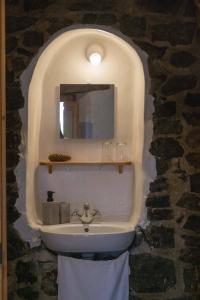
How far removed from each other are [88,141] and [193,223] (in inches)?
40.2

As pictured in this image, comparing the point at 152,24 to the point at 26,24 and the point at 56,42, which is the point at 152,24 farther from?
the point at 26,24

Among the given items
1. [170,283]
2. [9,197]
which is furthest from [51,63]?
[170,283]

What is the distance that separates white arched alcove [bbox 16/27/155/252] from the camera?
3277mm

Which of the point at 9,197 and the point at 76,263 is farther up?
the point at 9,197

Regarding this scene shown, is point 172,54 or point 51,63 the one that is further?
point 51,63

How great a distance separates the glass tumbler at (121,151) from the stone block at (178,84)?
1.79ft

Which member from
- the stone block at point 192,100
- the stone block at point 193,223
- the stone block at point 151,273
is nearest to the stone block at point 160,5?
the stone block at point 192,100

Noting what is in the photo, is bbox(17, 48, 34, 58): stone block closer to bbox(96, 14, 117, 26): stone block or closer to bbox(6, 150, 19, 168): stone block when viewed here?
bbox(96, 14, 117, 26): stone block

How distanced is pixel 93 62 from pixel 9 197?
122 cm

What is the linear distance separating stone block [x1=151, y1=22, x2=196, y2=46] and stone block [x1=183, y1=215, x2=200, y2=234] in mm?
1282

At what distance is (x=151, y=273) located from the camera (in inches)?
120

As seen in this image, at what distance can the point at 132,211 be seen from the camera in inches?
129

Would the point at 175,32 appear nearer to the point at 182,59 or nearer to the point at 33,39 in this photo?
the point at 182,59

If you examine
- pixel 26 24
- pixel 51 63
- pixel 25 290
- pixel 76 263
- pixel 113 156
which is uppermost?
pixel 26 24
